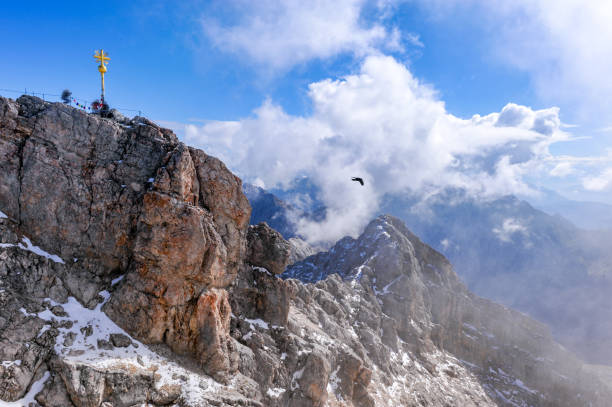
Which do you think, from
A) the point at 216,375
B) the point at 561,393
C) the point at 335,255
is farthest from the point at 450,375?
the point at 216,375

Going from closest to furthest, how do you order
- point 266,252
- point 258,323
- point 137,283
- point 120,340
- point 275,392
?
point 120,340, point 137,283, point 275,392, point 258,323, point 266,252

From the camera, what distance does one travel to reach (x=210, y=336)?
44.2m

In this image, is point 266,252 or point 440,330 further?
point 440,330

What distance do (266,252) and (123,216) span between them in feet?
86.9

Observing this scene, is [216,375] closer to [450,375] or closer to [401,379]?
[401,379]

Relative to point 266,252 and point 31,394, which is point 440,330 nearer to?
point 266,252

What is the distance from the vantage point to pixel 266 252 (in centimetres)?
6362

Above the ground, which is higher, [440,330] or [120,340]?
[440,330]

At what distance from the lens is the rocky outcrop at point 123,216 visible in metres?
40.8

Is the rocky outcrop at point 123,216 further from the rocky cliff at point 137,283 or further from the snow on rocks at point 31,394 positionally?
the snow on rocks at point 31,394

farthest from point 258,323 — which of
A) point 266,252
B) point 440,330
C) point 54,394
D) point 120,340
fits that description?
point 440,330

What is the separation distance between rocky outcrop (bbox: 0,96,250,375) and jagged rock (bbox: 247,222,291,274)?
1490cm

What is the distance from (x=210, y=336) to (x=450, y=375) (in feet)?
296

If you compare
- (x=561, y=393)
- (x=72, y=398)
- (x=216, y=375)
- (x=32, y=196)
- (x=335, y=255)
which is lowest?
(x=72, y=398)
